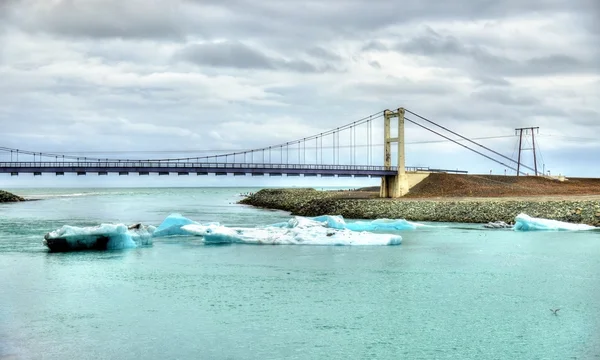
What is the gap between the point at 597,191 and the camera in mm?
53438

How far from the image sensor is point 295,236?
2662 centimetres

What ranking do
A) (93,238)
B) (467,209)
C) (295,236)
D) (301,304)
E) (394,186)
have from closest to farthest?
(301,304)
(93,238)
(295,236)
(467,209)
(394,186)

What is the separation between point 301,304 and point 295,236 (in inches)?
522

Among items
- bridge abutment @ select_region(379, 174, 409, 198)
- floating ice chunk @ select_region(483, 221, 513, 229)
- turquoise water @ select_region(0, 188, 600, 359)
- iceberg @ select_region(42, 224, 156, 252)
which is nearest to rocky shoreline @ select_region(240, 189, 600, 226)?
floating ice chunk @ select_region(483, 221, 513, 229)

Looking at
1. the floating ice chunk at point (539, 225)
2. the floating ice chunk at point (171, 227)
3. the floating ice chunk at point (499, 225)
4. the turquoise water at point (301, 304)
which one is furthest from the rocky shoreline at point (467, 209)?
the floating ice chunk at point (171, 227)

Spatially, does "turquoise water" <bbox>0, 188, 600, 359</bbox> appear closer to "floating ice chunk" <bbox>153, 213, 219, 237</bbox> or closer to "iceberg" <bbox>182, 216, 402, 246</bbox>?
"iceberg" <bbox>182, 216, 402, 246</bbox>

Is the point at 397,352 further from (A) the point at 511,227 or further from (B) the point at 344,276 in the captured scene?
(A) the point at 511,227

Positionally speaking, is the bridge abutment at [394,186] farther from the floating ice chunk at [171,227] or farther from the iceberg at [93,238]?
the iceberg at [93,238]

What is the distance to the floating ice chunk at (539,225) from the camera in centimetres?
3150

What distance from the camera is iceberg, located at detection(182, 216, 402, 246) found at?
25.7 meters

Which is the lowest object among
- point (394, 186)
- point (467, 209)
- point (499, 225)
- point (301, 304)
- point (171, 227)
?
point (301, 304)

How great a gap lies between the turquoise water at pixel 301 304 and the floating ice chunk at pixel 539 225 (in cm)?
826

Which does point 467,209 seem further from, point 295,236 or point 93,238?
point 93,238

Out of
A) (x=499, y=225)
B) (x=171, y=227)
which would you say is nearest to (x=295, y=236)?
(x=171, y=227)
